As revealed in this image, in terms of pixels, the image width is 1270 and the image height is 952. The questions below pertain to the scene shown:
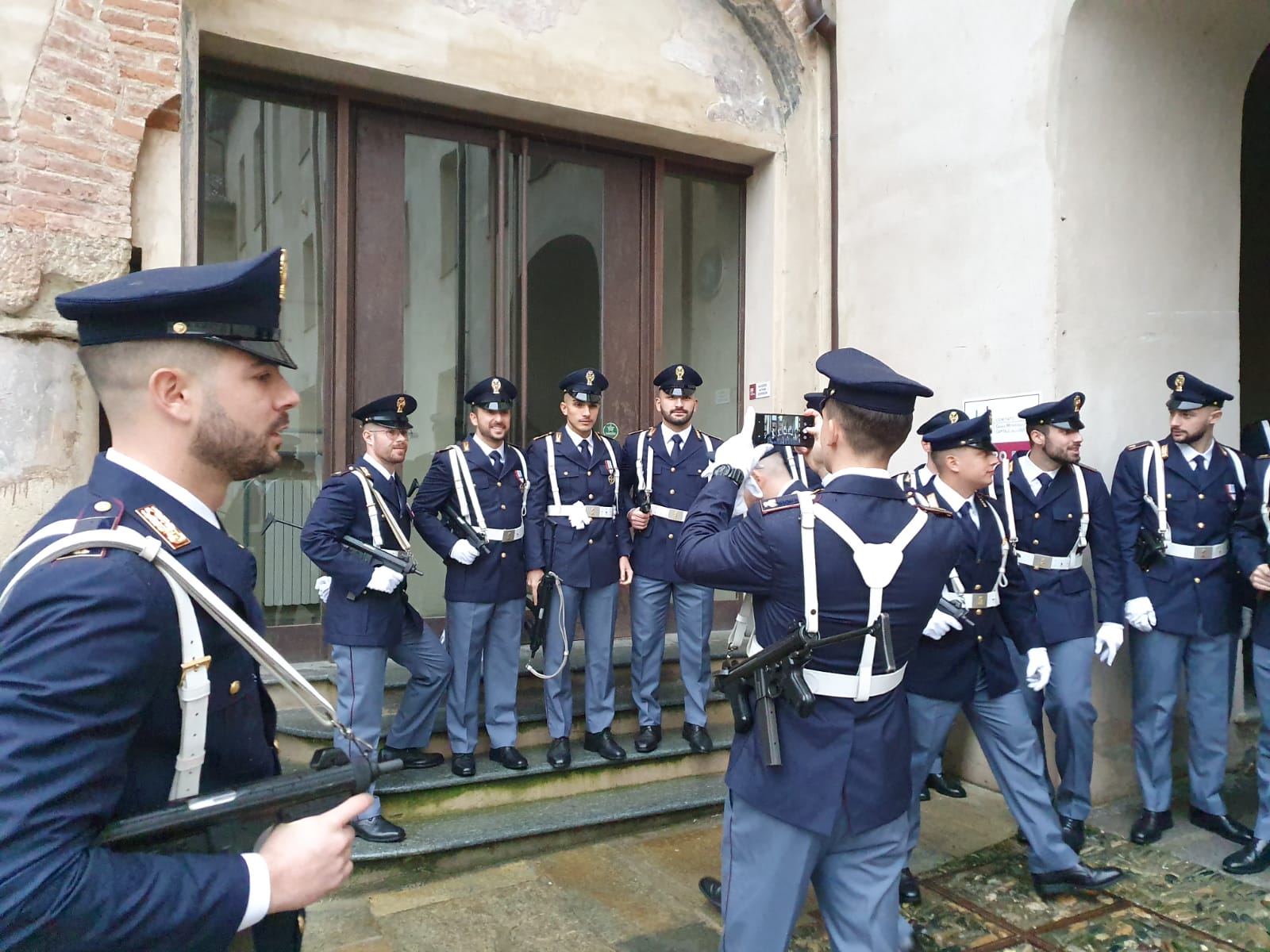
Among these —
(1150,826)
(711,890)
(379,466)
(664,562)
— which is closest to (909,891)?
(711,890)

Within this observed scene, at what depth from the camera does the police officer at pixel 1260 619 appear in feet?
13.2

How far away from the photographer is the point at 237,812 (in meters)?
1.23

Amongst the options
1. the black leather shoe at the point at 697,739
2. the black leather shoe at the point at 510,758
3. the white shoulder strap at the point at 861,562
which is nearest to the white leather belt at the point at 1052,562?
the black leather shoe at the point at 697,739

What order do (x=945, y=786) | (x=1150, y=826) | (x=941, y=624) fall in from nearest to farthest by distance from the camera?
(x=941, y=624), (x=1150, y=826), (x=945, y=786)

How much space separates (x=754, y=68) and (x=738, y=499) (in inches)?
196

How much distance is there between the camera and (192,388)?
1389mm

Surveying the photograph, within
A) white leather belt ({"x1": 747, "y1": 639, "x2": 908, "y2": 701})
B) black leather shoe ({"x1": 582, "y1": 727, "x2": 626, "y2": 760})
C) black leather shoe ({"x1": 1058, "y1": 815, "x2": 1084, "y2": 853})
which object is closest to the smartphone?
white leather belt ({"x1": 747, "y1": 639, "x2": 908, "y2": 701})

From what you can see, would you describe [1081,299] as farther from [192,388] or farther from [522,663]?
[192,388]

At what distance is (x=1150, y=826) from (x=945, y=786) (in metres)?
1.04

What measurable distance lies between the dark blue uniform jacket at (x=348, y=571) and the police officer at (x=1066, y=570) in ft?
10.5

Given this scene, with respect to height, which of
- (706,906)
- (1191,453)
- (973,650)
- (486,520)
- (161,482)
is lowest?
(706,906)

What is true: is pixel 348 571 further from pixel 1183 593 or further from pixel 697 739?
pixel 1183 593

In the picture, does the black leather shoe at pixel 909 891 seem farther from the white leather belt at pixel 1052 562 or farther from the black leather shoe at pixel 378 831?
the black leather shoe at pixel 378 831

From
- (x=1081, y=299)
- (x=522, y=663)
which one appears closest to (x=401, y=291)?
(x=522, y=663)
